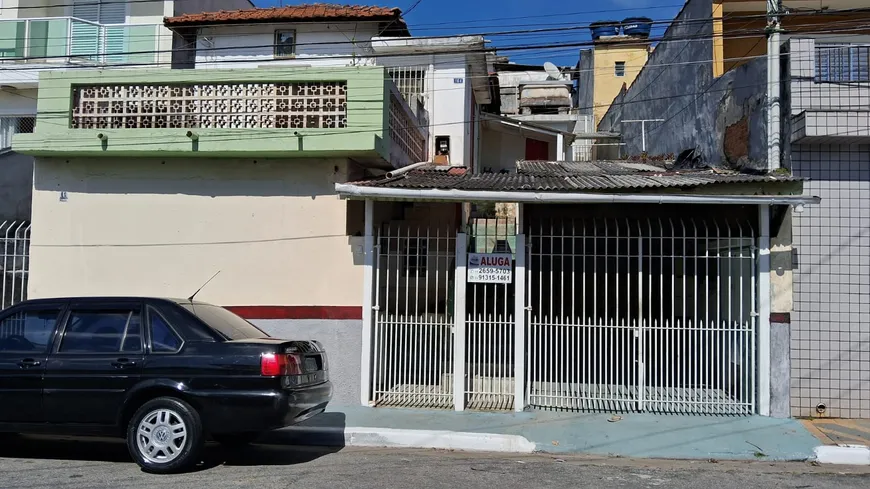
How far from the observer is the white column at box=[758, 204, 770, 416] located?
7.89m

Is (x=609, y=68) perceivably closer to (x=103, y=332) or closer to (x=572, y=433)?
(x=572, y=433)

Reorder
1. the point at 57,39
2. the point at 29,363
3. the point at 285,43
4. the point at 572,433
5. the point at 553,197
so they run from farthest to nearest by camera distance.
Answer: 1. the point at 57,39
2. the point at 285,43
3. the point at 553,197
4. the point at 572,433
5. the point at 29,363

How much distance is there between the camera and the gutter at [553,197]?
754 centimetres

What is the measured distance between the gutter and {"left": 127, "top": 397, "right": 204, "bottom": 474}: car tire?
10.8 feet

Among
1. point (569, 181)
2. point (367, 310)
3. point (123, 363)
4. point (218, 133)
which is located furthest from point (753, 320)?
point (218, 133)

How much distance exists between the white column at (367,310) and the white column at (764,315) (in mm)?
4748

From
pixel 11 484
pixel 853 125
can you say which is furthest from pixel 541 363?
pixel 11 484

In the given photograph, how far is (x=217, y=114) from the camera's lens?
29.6ft

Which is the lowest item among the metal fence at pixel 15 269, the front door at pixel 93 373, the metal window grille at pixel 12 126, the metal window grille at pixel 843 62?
the front door at pixel 93 373

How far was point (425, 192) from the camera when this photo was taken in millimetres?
7910

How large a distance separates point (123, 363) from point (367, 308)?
10.6 ft

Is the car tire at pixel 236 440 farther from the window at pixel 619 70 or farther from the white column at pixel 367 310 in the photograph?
the window at pixel 619 70

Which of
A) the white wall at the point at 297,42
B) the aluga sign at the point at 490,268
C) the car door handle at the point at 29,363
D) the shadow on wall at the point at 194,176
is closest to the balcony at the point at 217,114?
the shadow on wall at the point at 194,176

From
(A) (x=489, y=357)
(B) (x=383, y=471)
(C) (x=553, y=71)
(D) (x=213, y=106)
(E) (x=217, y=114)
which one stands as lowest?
(B) (x=383, y=471)
